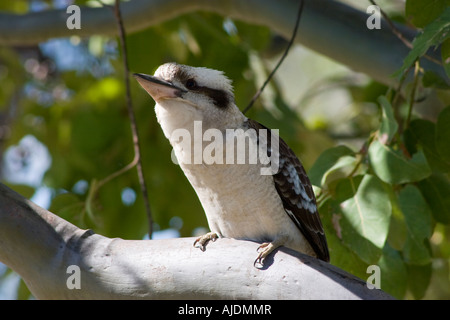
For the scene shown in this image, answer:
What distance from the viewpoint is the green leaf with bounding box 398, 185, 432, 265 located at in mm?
2406

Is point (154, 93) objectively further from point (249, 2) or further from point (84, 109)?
point (84, 109)

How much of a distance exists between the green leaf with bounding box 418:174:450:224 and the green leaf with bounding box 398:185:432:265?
170mm

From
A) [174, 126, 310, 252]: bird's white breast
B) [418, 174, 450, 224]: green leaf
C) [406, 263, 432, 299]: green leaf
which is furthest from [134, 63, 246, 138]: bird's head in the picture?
[406, 263, 432, 299]: green leaf

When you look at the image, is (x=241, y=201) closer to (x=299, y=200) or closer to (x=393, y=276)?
(x=299, y=200)

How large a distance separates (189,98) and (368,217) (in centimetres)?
81

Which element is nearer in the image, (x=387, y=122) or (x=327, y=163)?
(x=387, y=122)

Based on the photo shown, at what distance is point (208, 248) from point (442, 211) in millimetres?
1111

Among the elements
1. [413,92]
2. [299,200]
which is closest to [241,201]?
[299,200]

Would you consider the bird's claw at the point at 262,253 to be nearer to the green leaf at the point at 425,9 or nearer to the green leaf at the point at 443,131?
the green leaf at the point at 443,131

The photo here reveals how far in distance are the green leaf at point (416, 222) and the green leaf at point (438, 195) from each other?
0.17 m

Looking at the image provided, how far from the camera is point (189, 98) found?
2455 mm

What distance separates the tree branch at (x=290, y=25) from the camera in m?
2.98

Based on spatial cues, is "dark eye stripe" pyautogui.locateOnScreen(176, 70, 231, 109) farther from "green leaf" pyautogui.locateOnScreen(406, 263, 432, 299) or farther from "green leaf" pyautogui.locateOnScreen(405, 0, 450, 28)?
"green leaf" pyautogui.locateOnScreen(406, 263, 432, 299)
